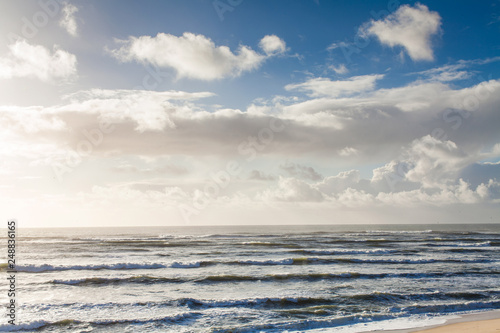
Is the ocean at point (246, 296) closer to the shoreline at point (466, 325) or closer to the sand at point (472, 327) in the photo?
the shoreline at point (466, 325)

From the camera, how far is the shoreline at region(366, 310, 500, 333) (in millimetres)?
12161

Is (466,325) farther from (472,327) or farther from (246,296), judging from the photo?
(246,296)

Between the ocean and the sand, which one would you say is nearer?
the sand

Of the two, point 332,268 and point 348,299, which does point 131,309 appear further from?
point 332,268

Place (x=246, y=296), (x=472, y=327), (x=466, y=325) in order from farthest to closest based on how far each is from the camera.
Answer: (x=246, y=296) → (x=466, y=325) → (x=472, y=327)

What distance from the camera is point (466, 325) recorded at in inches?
506

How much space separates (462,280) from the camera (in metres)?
22.5

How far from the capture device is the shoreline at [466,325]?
39.9 feet

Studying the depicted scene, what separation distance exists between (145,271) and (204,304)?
42.1 ft

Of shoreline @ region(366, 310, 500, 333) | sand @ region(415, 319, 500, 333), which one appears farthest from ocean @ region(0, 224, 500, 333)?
sand @ region(415, 319, 500, 333)

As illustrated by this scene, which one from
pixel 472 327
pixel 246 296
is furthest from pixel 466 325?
pixel 246 296

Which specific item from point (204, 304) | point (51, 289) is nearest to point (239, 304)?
point (204, 304)

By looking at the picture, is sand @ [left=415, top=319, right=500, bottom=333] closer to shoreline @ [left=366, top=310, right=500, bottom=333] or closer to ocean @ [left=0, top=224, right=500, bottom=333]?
shoreline @ [left=366, top=310, right=500, bottom=333]

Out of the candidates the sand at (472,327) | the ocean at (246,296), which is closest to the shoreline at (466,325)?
the sand at (472,327)
